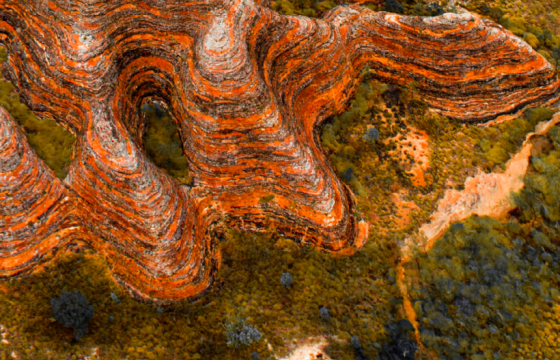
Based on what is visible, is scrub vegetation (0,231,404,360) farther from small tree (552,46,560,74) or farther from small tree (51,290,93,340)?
small tree (552,46,560,74)

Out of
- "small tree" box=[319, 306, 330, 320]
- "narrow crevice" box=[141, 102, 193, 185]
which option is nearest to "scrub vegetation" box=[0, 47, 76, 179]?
"narrow crevice" box=[141, 102, 193, 185]

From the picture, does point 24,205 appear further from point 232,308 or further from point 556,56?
point 556,56

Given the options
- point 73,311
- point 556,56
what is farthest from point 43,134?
point 556,56

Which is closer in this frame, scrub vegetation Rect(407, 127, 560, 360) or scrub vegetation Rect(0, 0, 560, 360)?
scrub vegetation Rect(0, 0, 560, 360)

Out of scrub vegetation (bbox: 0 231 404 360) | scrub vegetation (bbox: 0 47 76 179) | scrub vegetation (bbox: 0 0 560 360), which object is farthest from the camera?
scrub vegetation (bbox: 0 47 76 179)

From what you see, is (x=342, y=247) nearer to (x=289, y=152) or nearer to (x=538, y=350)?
(x=289, y=152)

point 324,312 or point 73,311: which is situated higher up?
point 73,311

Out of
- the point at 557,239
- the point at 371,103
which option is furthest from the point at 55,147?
the point at 557,239

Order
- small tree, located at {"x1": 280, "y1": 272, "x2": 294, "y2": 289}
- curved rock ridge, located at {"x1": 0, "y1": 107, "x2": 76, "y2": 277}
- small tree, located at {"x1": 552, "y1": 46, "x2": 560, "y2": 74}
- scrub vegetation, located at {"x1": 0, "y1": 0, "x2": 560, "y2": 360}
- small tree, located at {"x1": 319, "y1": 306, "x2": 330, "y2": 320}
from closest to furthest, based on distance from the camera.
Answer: curved rock ridge, located at {"x1": 0, "y1": 107, "x2": 76, "y2": 277}, scrub vegetation, located at {"x1": 0, "y1": 0, "x2": 560, "y2": 360}, small tree, located at {"x1": 319, "y1": 306, "x2": 330, "y2": 320}, small tree, located at {"x1": 280, "y1": 272, "x2": 294, "y2": 289}, small tree, located at {"x1": 552, "y1": 46, "x2": 560, "y2": 74}
